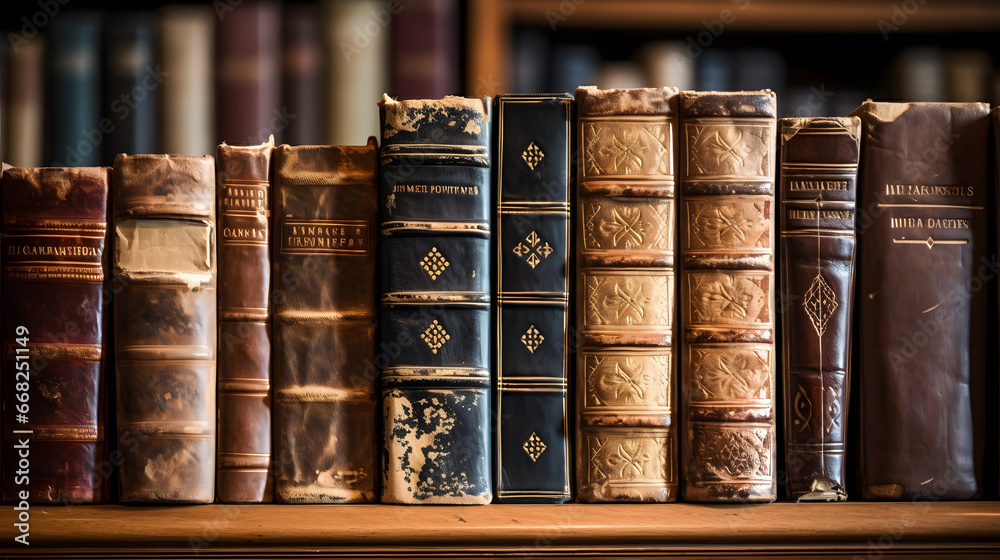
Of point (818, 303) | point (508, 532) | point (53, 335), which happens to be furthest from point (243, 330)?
point (818, 303)

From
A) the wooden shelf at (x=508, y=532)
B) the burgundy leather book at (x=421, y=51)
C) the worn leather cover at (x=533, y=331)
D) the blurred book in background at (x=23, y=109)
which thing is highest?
the burgundy leather book at (x=421, y=51)

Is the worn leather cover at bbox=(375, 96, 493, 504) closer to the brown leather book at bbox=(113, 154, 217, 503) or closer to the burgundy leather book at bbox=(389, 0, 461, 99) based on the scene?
the brown leather book at bbox=(113, 154, 217, 503)

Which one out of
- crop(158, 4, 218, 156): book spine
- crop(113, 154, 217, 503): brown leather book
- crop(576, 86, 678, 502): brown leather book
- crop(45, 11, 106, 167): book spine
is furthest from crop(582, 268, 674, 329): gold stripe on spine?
crop(45, 11, 106, 167): book spine

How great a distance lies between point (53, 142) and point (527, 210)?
643mm

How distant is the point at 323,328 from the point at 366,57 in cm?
44

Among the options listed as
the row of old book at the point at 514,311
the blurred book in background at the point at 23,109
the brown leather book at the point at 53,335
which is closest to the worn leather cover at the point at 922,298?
the row of old book at the point at 514,311

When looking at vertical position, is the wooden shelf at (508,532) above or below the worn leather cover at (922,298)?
below

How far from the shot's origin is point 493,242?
2.11ft

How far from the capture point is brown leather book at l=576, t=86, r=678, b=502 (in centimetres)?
62

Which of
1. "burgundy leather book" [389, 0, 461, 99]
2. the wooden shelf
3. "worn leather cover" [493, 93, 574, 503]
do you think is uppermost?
"burgundy leather book" [389, 0, 461, 99]

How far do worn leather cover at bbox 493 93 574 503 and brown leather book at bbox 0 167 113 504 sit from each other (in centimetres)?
37

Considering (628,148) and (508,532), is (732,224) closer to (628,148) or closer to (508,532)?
(628,148)

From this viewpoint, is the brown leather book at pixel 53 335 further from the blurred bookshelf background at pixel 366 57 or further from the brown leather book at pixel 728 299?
the brown leather book at pixel 728 299

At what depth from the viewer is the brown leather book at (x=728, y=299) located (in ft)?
2.02
